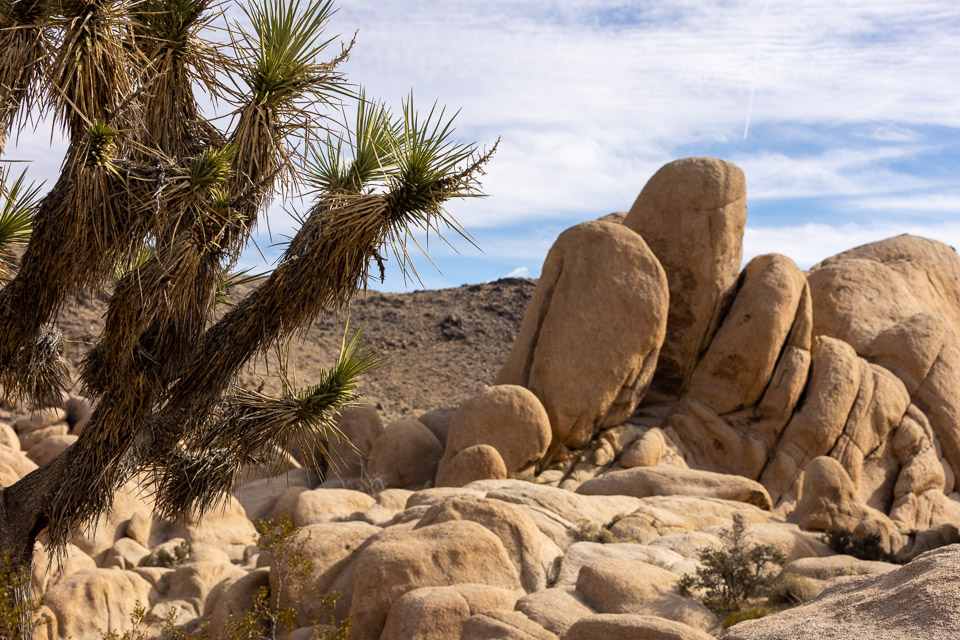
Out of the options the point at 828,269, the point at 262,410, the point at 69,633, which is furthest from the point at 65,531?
the point at 828,269

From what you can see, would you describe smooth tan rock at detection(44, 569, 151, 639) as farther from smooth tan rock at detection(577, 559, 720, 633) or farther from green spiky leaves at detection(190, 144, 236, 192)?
green spiky leaves at detection(190, 144, 236, 192)

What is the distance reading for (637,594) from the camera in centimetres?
1008

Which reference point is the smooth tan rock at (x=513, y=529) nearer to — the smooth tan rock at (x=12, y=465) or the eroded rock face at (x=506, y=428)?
the eroded rock face at (x=506, y=428)

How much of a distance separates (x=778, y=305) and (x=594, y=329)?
17.7 ft

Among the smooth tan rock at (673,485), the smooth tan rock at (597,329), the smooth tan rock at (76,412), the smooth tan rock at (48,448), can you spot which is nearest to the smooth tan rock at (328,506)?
the smooth tan rock at (673,485)

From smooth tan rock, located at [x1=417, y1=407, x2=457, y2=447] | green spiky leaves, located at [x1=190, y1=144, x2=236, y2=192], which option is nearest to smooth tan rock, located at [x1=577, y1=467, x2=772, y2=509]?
smooth tan rock, located at [x1=417, y1=407, x2=457, y2=447]

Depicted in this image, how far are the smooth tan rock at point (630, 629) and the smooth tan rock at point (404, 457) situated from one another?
12.5 meters

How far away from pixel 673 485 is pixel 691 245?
8000mm

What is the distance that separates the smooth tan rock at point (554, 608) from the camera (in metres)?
9.07

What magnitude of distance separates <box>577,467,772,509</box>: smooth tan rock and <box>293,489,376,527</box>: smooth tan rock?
194 inches

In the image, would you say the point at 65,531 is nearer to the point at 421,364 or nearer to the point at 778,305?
the point at 778,305

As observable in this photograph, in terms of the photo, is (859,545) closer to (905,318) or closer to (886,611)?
(886,611)

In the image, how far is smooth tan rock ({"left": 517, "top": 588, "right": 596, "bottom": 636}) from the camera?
9.07m

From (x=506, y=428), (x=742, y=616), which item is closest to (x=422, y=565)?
(x=742, y=616)
